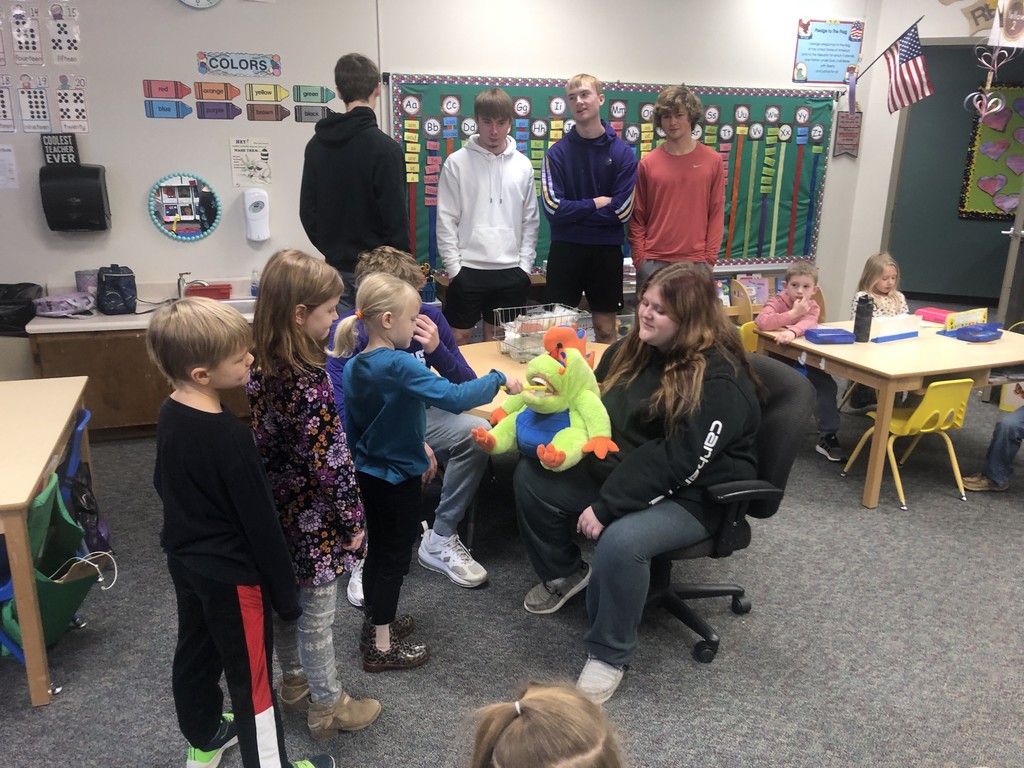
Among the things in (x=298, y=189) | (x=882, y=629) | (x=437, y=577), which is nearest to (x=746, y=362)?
(x=882, y=629)

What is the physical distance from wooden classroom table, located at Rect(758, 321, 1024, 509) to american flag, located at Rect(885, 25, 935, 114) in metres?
1.81

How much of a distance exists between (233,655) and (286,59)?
3.51m

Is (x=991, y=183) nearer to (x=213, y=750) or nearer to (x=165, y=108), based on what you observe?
(x=165, y=108)

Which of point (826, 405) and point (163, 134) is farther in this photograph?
point (163, 134)

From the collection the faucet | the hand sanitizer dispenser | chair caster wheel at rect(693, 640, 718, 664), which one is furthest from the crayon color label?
chair caster wheel at rect(693, 640, 718, 664)

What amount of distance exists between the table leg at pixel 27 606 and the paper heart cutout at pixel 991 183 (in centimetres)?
776

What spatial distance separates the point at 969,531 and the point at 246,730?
2844 mm

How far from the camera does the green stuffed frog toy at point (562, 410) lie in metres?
2.25

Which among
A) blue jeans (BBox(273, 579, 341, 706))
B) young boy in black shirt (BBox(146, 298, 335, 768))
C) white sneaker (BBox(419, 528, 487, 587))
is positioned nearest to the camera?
young boy in black shirt (BBox(146, 298, 335, 768))

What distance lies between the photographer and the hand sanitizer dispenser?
4250 mm

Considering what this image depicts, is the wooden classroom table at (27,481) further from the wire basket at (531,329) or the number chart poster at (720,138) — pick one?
the number chart poster at (720,138)

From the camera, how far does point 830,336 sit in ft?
11.7

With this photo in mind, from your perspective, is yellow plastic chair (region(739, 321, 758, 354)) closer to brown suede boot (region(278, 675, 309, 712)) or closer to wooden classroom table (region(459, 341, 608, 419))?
wooden classroom table (region(459, 341, 608, 419))

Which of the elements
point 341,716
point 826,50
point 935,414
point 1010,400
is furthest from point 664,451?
point 826,50
